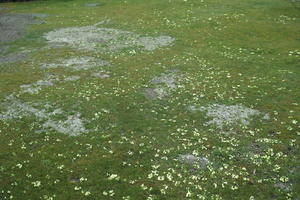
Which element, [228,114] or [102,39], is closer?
[228,114]

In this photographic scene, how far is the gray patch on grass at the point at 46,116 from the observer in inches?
1188

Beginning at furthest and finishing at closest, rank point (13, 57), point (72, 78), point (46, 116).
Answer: point (13, 57) < point (72, 78) < point (46, 116)

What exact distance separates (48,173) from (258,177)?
13.7 metres

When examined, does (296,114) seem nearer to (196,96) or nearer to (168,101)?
(196,96)

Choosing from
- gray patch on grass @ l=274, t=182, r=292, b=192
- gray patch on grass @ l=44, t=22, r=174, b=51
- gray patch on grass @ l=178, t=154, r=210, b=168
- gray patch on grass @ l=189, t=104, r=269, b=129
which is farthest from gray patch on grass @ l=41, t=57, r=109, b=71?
gray patch on grass @ l=274, t=182, r=292, b=192

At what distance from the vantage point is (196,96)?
36.2m

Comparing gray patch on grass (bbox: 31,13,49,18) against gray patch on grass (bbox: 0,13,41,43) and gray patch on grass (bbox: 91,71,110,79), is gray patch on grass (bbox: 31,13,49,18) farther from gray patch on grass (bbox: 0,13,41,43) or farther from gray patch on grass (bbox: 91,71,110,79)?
gray patch on grass (bbox: 91,71,110,79)

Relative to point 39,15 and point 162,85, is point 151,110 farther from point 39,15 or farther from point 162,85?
point 39,15

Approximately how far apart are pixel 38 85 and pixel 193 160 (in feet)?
68.2

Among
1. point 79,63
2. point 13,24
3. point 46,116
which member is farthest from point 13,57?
point 13,24

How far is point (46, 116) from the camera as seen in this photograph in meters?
32.3

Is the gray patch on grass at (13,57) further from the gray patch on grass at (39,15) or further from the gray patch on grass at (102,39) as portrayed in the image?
the gray patch on grass at (39,15)

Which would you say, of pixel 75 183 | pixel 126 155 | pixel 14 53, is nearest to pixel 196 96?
pixel 126 155

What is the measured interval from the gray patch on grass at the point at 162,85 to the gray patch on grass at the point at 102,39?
10397mm
